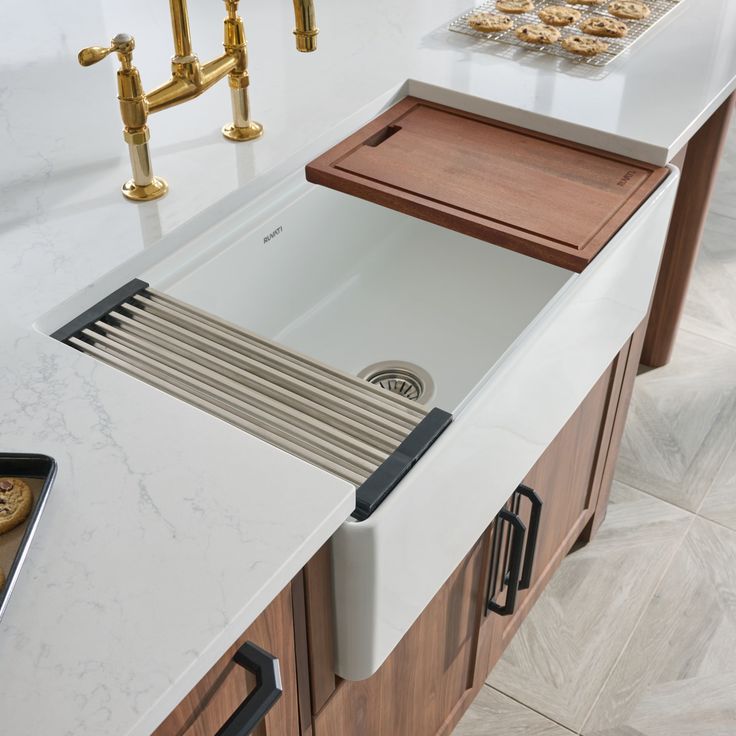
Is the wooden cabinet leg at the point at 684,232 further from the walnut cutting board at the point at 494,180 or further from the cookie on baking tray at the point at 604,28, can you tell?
the walnut cutting board at the point at 494,180

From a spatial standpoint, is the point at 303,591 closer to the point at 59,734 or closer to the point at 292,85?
the point at 59,734

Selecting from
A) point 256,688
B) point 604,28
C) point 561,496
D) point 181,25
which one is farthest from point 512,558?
point 604,28

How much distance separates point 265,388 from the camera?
981mm

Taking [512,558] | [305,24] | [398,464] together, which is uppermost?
[305,24]

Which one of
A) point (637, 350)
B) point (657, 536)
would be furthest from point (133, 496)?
point (657, 536)

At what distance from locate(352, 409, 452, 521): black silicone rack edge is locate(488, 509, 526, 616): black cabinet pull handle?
0.34 meters

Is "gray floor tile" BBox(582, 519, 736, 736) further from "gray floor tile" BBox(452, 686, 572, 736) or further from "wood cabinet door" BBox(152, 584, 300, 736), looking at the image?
"wood cabinet door" BBox(152, 584, 300, 736)

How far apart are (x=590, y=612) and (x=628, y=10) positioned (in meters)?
1.13

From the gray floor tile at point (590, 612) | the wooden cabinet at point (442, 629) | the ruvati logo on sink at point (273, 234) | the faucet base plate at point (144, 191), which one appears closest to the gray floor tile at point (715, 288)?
the gray floor tile at point (590, 612)

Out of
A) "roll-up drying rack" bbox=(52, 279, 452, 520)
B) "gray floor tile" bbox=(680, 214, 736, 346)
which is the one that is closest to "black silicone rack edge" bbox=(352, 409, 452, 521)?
"roll-up drying rack" bbox=(52, 279, 452, 520)

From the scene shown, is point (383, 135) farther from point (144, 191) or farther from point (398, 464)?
point (398, 464)

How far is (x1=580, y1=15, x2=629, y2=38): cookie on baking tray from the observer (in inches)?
64.1

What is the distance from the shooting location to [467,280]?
1541mm

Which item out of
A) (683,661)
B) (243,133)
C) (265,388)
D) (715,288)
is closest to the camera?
(265,388)
